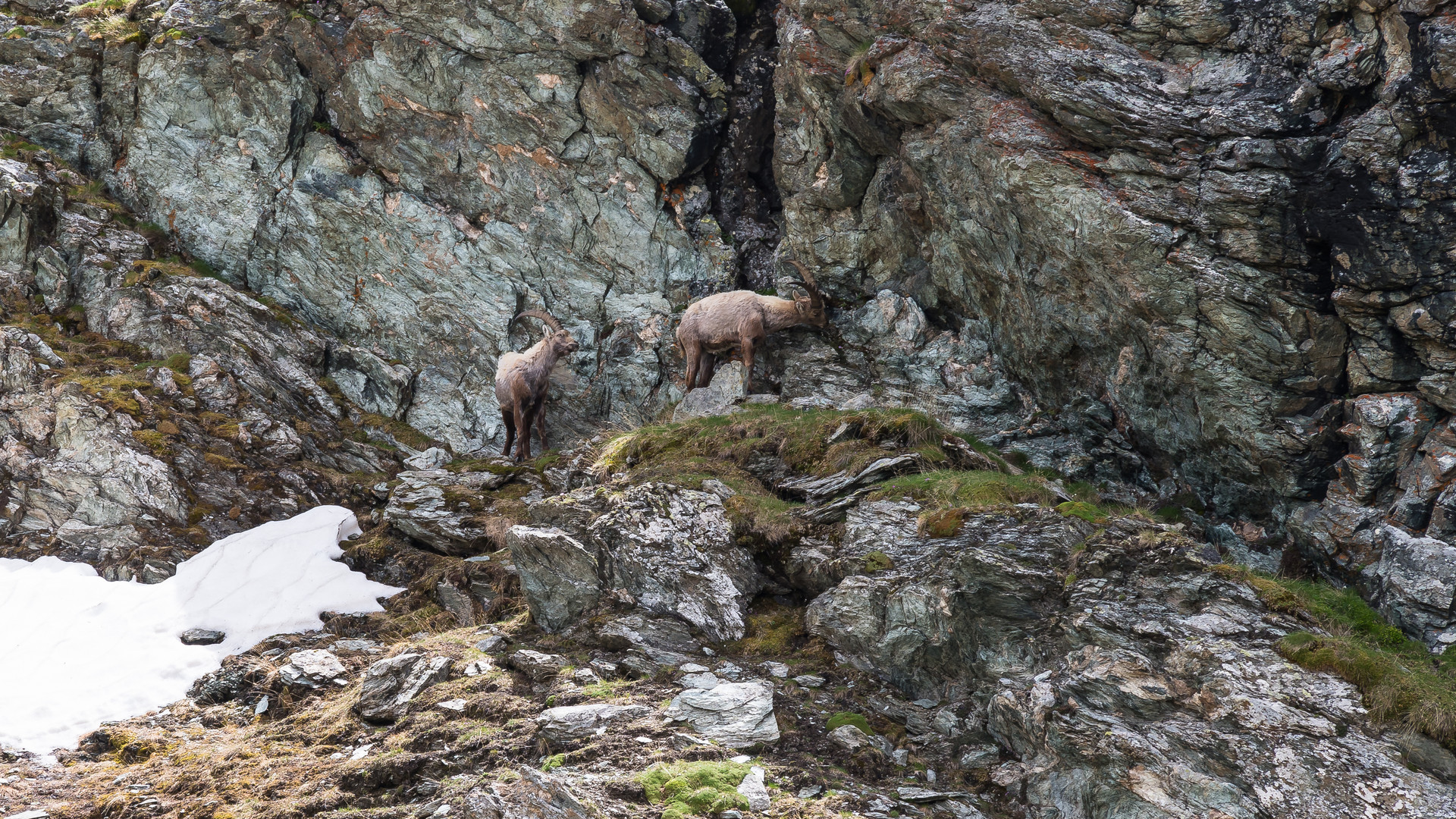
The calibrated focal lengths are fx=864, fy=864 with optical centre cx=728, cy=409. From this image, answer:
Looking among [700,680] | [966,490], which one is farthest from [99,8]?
[966,490]

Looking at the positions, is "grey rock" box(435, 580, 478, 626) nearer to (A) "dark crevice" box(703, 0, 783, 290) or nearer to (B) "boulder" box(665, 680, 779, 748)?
(B) "boulder" box(665, 680, 779, 748)

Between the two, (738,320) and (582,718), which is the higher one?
(738,320)

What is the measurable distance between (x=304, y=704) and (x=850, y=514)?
6.90 metres

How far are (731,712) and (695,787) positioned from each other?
3.86 ft

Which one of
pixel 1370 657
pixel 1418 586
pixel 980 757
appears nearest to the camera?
pixel 1370 657

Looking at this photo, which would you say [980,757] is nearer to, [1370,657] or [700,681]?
[700,681]

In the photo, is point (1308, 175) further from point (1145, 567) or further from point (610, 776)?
point (610, 776)

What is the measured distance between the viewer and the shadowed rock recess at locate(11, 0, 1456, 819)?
8.01 m

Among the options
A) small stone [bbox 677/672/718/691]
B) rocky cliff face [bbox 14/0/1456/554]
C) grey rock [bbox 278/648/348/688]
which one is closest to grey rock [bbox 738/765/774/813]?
small stone [bbox 677/672/718/691]

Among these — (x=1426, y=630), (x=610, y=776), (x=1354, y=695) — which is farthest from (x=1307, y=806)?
(x=610, y=776)

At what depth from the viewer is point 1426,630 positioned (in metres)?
8.65

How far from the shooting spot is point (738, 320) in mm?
16953

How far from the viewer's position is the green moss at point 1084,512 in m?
9.64

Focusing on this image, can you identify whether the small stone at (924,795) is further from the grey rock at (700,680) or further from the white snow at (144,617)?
the white snow at (144,617)
